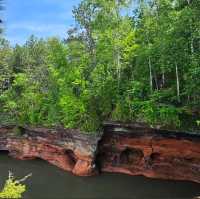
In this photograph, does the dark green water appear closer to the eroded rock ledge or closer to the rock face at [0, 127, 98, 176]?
the eroded rock ledge

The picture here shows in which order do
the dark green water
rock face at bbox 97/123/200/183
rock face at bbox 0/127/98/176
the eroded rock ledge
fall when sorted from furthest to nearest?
rock face at bbox 0/127/98/176 < the eroded rock ledge < rock face at bbox 97/123/200/183 < the dark green water

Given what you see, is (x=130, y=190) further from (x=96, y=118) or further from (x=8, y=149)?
(x=8, y=149)

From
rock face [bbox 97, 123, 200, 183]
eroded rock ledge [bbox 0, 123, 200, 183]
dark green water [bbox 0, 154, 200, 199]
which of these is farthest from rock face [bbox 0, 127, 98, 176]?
rock face [bbox 97, 123, 200, 183]

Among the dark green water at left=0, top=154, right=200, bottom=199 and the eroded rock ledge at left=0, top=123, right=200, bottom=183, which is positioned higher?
the eroded rock ledge at left=0, top=123, right=200, bottom=183

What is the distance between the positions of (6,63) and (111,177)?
23.7m

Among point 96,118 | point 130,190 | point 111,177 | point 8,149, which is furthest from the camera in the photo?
point 8,149

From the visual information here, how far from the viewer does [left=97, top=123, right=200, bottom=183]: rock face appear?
23188 millimetres

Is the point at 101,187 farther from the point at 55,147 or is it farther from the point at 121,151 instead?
the point at 55,147

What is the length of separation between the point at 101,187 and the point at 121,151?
384cm

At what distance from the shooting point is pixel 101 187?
23.5 metres

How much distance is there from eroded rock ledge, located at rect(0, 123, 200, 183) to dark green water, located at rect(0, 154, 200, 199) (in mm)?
852

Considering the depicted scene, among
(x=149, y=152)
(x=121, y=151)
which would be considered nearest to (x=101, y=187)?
(x=121, y=151)

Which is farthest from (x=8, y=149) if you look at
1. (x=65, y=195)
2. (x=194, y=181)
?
(x=194, y=181)

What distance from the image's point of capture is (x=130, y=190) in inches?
893
